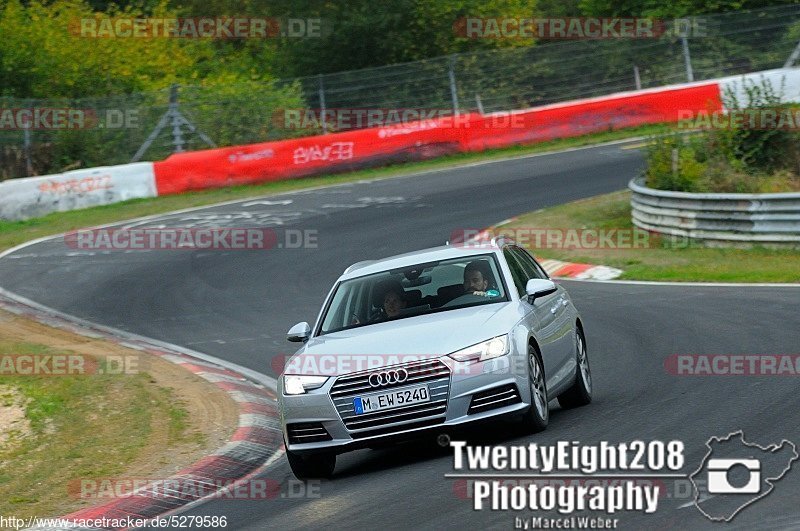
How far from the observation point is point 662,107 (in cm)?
3491

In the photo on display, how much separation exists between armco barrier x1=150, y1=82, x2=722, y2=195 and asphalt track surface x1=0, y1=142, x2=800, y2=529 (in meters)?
2.23

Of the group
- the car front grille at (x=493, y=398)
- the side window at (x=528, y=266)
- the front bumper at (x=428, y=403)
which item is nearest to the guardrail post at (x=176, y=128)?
the side window at (x=528, y=266)

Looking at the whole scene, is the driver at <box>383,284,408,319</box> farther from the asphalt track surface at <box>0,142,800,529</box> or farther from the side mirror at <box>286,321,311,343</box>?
the asphalt track surface at <box>0,142,800,529</box>

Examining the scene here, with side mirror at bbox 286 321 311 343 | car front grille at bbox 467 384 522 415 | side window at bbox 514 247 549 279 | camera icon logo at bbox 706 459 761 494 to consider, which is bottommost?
camera icon logo at bbox 706 459 761 494

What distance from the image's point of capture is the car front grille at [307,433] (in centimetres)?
927

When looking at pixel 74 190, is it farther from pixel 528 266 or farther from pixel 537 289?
pixel 537 289

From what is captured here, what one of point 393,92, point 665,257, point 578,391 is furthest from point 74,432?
point 393,92

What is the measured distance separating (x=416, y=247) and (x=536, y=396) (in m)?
13.6

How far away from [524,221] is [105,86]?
66.7 feet

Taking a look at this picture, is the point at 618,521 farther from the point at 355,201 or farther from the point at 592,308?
the point at 355,201

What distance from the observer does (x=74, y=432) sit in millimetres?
12086

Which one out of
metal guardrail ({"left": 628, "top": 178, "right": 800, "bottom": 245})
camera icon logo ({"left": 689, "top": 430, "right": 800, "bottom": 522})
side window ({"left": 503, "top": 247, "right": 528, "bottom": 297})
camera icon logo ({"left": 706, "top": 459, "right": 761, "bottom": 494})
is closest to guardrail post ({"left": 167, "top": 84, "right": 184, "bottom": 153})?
metal guardrail ({"left": 628, "top": 178, "right": 800, "bottom": 245})

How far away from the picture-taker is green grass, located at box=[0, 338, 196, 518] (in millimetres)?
10055

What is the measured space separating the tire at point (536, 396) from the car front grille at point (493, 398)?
207 millimetres
